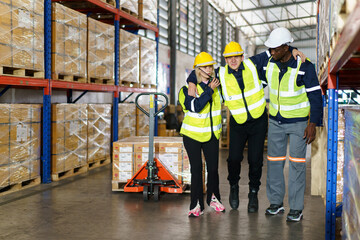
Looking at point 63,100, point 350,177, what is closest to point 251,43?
point 63,100

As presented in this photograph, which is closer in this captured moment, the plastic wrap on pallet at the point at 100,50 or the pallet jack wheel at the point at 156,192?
the pallet jack wheel at the point at 156,192

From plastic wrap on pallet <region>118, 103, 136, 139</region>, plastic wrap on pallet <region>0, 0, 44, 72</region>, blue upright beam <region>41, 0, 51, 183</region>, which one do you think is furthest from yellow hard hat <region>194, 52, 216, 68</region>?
plastic wrap on pallet <region>118, 103, 136, 139</region>

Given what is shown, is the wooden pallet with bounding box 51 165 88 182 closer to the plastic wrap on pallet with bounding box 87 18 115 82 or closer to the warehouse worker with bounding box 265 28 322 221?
the plastic wrap on pallet with bounding box 87 18 115 82

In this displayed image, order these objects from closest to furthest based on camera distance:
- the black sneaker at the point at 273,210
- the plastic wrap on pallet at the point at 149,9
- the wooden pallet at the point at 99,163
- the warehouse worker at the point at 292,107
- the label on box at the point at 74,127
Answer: the warehouse worker at the point at 292,107, the black sneaker at the point at 273,210, the label on box at the point at 74,127, the wooden pallet at the point at 99,163, the plastic wrap on pallet at the point at 149,9

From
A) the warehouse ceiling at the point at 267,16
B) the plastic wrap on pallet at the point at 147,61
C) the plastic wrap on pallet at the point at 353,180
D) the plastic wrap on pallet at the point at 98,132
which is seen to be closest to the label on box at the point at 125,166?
the plastic wrap on pallet at the point at 98,132

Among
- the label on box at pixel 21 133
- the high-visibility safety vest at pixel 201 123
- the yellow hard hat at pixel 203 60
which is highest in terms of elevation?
the yellow hard hat at pixel 203 60

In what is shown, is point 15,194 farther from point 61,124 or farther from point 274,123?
point 274,123

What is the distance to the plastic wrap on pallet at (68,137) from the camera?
264 inches

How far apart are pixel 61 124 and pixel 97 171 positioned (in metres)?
1.43

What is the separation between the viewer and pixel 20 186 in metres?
6.00

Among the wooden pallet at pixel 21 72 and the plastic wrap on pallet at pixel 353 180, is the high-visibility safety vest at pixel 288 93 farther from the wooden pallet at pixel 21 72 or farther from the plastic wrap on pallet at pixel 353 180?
the wooden pallet at pixel 21 72

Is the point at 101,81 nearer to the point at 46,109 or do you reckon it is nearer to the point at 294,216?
the point at 46,109

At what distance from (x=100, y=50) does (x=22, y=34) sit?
2505 mm

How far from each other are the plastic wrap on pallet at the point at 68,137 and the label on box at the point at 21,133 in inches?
26.7
